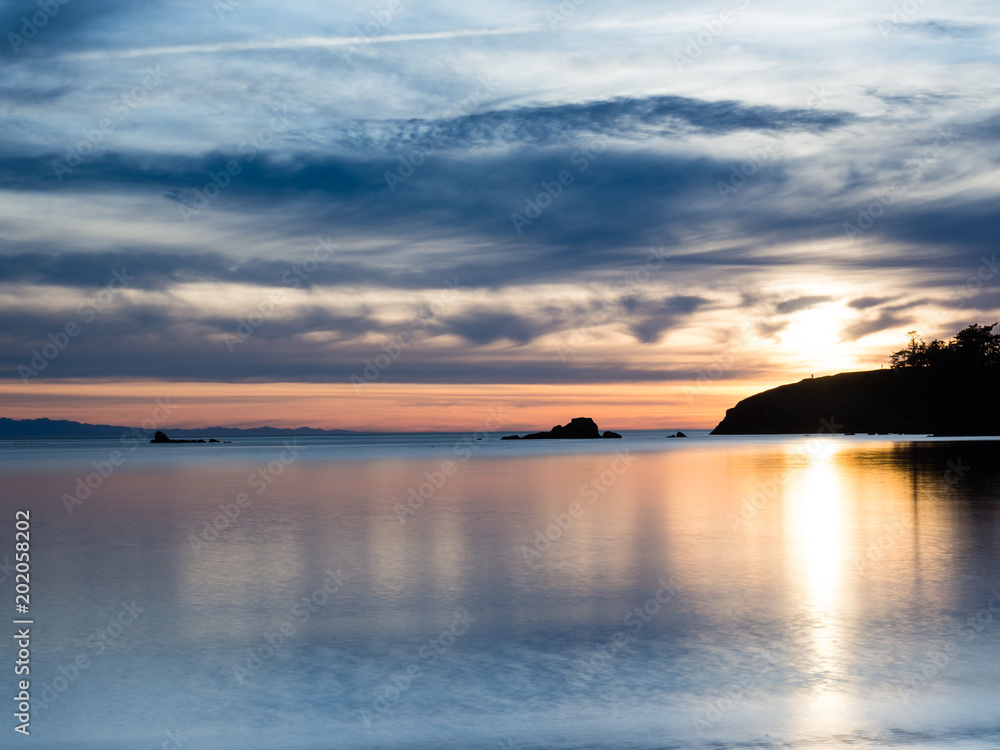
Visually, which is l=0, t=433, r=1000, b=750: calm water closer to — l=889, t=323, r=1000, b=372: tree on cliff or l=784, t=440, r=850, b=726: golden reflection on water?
l=784, t=440, r=850, b=726: golden reflection on water

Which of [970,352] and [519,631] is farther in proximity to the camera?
[970,352]

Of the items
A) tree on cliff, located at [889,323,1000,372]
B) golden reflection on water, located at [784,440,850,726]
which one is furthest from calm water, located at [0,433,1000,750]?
tree on cliff, located at [889,323,1000,372]

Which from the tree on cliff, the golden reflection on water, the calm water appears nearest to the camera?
the calm water

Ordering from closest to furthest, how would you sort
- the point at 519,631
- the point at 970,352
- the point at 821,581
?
the point at 519,631 < the point at 821,581 < the point at 970,352

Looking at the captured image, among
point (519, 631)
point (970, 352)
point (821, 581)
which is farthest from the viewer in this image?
point (970, 352)

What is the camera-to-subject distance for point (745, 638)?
39.2ft

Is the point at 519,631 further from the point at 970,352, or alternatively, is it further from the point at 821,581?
the point at 970,352

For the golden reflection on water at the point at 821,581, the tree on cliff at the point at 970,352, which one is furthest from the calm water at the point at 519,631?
the tree on cliff at the point at 970,352

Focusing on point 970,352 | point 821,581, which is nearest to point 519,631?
point 821,581

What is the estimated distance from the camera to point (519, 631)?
492 inches

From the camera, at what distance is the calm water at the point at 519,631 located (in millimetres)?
8688

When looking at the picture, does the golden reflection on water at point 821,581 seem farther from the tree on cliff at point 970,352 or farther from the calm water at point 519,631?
the tree on cliff at point 970,352

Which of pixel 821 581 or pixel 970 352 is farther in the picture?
pixel 970 352

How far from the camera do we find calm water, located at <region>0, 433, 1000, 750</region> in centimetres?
869
